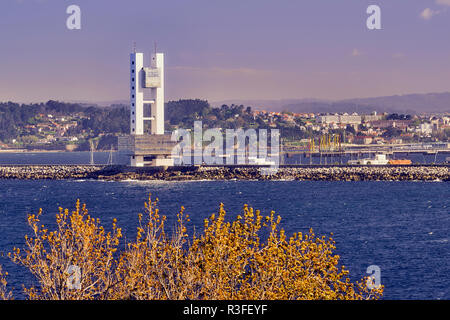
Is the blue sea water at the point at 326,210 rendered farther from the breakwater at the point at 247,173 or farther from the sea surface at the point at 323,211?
the breakwater at the point at 247,173

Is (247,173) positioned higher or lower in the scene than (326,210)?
higher

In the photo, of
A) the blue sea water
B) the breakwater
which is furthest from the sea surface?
the breakwater

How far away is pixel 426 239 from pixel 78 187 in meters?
63.5

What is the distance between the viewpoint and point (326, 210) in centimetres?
7600

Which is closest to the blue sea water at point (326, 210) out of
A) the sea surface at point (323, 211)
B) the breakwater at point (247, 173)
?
the sea surface at point (323, 211)

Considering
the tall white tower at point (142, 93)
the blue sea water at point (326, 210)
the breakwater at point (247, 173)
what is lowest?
the blue sea water at point (326, 210)

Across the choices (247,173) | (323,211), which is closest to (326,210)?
(323,211)

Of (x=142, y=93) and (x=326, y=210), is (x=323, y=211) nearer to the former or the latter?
(x=326, y=210)

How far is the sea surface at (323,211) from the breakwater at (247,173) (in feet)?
12.7

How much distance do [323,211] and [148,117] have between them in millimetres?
59865

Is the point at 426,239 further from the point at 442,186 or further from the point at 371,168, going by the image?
the point at 371,168

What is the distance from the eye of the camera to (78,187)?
108m

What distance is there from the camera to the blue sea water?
4356 cm

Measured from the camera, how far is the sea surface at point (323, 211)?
43.4 meters
